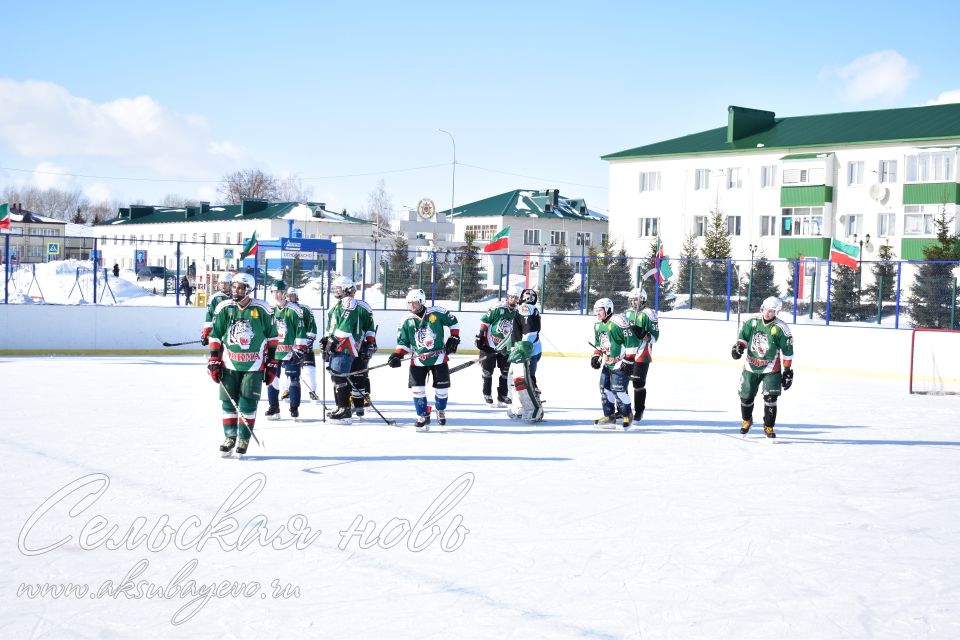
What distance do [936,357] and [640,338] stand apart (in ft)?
28.2

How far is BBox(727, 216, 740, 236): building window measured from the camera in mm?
46188

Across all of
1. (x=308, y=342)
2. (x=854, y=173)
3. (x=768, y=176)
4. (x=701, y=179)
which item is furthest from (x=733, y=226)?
(x=308, y=342)

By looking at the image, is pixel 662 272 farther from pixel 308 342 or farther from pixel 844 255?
pixel 308 342

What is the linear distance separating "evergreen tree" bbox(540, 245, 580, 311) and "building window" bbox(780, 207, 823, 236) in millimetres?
24601

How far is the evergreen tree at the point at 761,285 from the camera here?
21.4m

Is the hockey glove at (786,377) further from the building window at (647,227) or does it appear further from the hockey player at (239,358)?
the building window at (647,227)

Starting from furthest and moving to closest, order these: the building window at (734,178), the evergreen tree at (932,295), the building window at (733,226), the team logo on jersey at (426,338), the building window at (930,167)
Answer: the building window at (734,178)
the building window at (733,226)
the building window at (930,167)
the evergreen tree at (932,295)
the team logo on jersey at (426,338)

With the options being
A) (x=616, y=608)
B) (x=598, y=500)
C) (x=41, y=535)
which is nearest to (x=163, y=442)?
(x=41, y=535)

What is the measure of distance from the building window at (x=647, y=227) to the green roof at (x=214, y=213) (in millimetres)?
23430

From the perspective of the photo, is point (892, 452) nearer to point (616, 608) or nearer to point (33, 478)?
point (616, 608)

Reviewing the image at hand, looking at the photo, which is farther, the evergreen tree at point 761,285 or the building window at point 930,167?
the building window at point 930,167

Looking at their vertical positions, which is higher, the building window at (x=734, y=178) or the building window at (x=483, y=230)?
the building window at (x=734, y=178)

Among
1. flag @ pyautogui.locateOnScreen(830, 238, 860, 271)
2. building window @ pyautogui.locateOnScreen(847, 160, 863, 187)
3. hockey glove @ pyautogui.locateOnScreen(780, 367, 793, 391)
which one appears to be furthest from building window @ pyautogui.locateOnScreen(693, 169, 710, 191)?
hockey glove @ pyautogui.locateOnScreen(780, 367, 793, 391)

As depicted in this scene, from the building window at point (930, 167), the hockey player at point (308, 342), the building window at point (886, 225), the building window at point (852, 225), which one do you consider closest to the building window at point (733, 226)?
the building window at point (852, 225)
